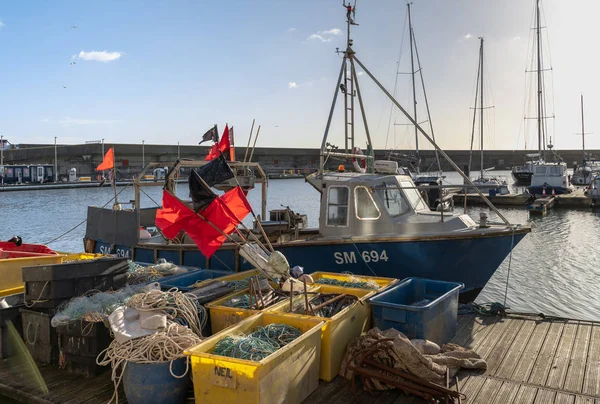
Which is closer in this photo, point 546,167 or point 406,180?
point 406,180

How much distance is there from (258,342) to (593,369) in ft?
13.6

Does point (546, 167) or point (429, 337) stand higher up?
point (546, 167)

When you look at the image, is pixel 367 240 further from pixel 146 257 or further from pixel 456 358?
pixel 146 257

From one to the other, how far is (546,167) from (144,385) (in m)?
46.4

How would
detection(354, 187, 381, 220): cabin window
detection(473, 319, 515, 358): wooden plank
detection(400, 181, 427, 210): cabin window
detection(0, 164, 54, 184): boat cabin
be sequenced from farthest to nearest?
detection(0, 164, 54, 184): boat cabin, detection(400, 181, 427, 210): cabin window, detection(354, 187, 381, 220): cabin window, detection(473, 319, 515, 358): wooden plank

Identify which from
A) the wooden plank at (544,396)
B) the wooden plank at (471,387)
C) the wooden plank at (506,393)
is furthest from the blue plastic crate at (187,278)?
the wooden plank at (544,396)

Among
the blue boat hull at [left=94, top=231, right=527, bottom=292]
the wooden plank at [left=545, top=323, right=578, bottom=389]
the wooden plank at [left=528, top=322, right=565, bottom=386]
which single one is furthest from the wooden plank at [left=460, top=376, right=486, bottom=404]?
the blue boat hull at [left=94, top=231, right=527, bottom=292]

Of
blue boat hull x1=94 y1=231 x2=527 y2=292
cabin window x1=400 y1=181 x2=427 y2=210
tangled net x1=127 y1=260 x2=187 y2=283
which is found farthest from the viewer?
cabin window x1=400 y1=181 x2=427 y2=210

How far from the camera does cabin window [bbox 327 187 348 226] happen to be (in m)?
10.2

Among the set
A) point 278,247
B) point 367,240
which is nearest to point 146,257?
point 278,247

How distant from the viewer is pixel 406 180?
10.8 meters

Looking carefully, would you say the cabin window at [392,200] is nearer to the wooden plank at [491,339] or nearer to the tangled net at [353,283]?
the tangled net at [353,283]

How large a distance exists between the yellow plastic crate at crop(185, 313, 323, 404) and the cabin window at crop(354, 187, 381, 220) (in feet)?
17.1

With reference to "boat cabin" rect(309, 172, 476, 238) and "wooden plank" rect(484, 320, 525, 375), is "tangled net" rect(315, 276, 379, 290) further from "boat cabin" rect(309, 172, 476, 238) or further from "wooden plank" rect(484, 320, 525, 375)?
"boat cabin" rect(309, 172, 476, 238)
